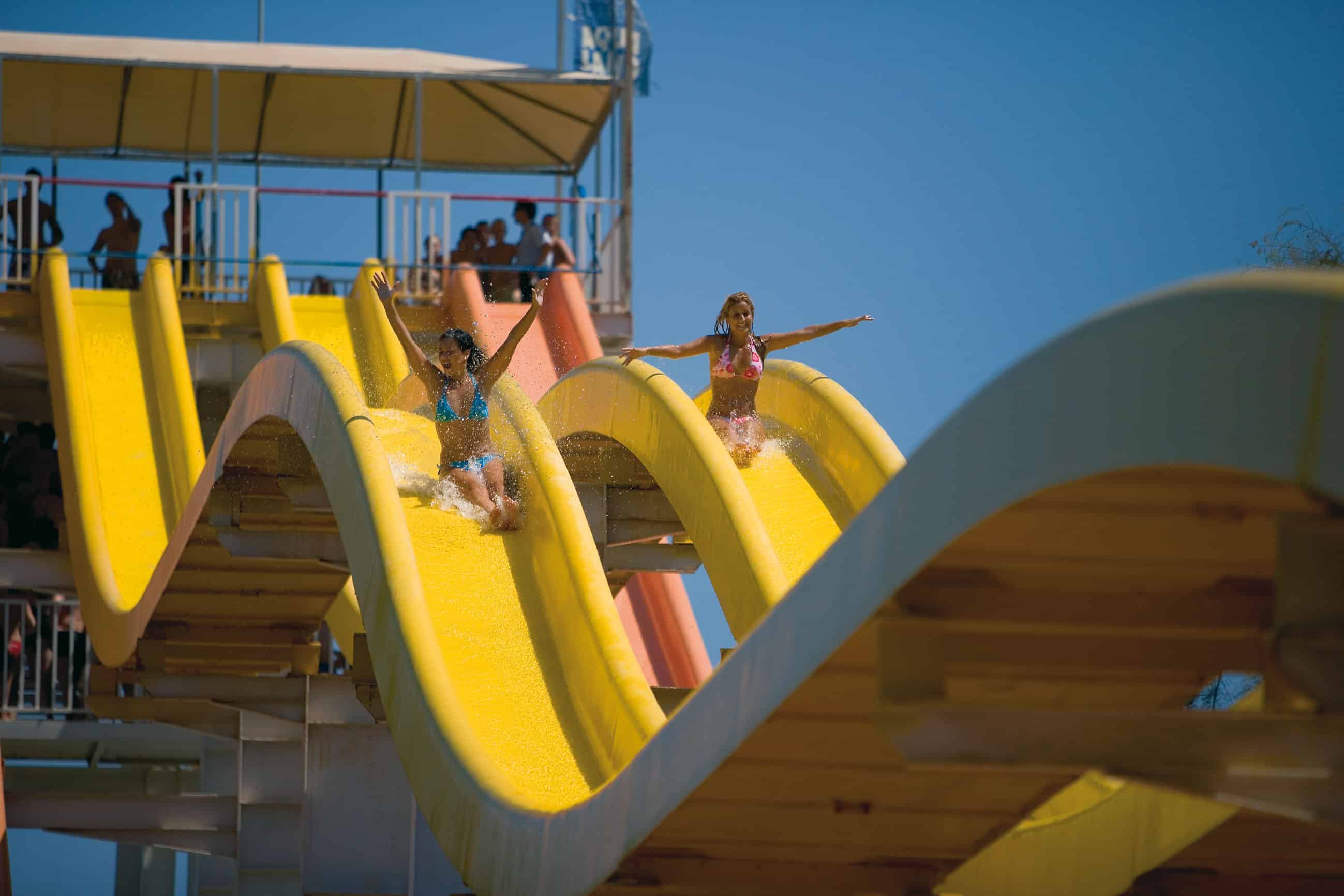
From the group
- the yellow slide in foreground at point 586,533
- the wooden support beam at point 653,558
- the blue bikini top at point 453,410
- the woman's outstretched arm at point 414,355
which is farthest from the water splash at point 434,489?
the wooden support beam at point 653,558

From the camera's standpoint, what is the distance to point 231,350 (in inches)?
601

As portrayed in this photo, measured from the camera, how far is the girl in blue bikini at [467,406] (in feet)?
28.9

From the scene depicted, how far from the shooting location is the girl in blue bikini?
28.9ft

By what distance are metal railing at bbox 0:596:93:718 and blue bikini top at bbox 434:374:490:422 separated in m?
5.99

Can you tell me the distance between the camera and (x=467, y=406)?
9094mm

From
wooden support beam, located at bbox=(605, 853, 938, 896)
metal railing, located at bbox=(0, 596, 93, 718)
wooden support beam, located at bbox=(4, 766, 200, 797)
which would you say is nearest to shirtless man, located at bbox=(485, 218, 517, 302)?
metal railing, located at bbox=(0, 596, 93, 718)

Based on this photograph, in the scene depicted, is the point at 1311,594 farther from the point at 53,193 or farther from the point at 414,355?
the point at 53,193

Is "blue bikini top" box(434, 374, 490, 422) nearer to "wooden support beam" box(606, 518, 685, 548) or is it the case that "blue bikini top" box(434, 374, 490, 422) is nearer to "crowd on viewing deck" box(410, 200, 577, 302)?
"wooden support beam" box(606, 518, 685, 548)

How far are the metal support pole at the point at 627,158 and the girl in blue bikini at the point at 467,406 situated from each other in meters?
7.13

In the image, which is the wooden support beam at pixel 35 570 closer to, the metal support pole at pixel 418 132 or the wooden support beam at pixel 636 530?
the wooden support beam at pixel 636 530

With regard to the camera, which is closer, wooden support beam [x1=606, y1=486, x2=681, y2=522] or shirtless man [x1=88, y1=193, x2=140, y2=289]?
wooden support beam [x1=606, y1=486, x2=681, y2=522]

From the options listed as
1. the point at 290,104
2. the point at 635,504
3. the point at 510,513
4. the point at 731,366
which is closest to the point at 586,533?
the point at 510,513

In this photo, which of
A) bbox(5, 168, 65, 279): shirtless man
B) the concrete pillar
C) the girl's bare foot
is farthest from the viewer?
the concrete pillar

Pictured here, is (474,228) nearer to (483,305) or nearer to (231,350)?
(483,305)
